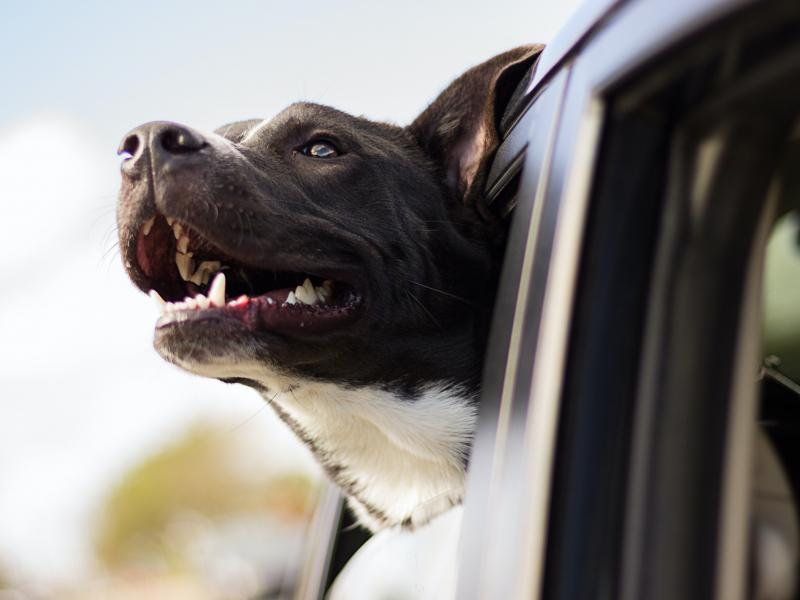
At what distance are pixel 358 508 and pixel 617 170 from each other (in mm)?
1929

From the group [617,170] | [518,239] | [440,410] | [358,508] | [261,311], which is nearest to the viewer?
[617,170]

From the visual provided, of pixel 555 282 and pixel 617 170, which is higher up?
pixel 617 170

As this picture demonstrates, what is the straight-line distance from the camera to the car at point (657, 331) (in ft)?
3.38

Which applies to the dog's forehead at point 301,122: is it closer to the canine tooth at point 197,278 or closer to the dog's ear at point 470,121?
the dog's ear at point 470,121

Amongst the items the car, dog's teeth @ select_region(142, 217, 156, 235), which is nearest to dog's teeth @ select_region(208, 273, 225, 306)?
dog's teeth @ select_region(142, 217, 156, 235)

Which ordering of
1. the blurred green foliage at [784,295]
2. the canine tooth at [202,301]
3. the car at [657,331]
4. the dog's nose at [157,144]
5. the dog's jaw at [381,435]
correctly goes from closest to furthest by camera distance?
the car at [657,331], the blurred green foliage at [784,295], the dog's nose at [157,144], the canine tooth at [202,301], the dog's jaw at [381,435]

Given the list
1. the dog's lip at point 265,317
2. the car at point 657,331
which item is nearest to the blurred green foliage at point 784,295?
the car at point 657,331

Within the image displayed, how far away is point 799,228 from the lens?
Result: 1250 mm

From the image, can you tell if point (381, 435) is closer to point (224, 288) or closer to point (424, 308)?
point (424, 308)

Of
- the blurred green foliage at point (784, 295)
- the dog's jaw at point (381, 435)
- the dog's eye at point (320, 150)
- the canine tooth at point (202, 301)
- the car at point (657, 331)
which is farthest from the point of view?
the dog's eye at point (320, 150)

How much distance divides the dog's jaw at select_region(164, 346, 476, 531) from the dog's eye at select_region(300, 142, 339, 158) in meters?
0.65

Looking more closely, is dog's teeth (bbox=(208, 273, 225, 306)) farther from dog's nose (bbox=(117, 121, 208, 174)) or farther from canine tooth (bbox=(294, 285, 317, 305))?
dog's nose (bbox=(117, 121, 208, 174))

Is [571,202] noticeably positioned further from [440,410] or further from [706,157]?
[440,410]

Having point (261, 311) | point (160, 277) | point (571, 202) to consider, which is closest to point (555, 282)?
point (571, 202)
